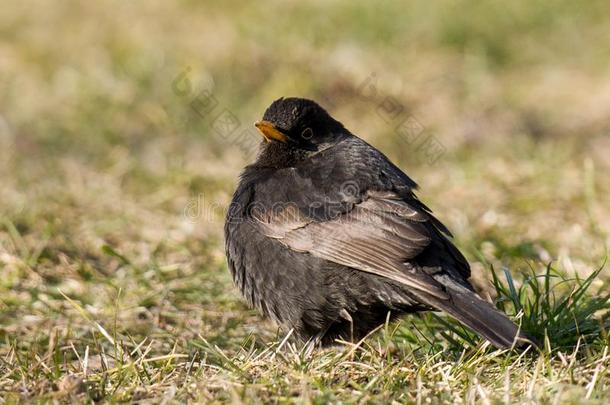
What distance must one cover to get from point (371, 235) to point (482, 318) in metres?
0.70

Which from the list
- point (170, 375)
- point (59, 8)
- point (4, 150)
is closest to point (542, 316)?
point (170, 375)

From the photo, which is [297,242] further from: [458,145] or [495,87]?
[495,87]

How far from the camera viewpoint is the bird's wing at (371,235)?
3934mm

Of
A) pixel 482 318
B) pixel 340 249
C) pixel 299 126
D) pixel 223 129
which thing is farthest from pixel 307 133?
pixel 223 129

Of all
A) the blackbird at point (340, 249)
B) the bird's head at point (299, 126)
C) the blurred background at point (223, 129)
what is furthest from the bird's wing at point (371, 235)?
the blurred background at point (223, 129)

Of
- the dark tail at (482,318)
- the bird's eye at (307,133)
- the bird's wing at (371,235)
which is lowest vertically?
the dark tail at (482,318)

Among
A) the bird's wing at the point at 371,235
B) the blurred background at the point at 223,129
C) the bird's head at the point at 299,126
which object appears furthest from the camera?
the blurred background at the point at 223,129

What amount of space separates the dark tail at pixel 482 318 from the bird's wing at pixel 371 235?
0.05 meters

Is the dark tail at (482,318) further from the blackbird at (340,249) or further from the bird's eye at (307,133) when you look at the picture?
the bird's eye at (307,133)

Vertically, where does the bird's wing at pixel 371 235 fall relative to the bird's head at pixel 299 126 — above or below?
below

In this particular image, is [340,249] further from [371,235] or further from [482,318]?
[482,318]

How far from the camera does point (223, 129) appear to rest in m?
8.60

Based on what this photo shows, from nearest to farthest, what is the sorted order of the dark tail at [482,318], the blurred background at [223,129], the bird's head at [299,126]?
the dark tail at [482,318] → the bird's head at [299,126] → the blurred background at [223,129]

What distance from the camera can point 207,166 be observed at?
7.72 m
